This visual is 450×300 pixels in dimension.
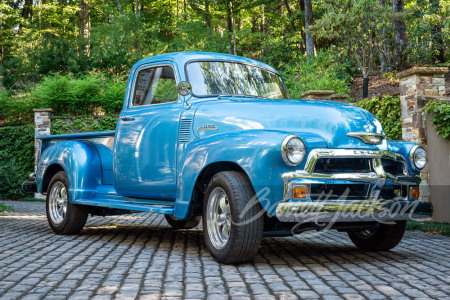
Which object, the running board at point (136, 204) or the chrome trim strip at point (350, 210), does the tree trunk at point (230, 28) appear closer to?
the running board at point (136, 204)

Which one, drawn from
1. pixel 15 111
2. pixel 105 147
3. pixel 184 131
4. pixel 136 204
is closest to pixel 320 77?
pixel 15 111

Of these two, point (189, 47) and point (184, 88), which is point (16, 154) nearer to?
point (184, 88)

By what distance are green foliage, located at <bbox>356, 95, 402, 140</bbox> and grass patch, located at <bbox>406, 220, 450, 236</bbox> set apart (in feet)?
6.72

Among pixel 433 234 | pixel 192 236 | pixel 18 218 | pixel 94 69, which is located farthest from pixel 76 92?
pixel 433 234

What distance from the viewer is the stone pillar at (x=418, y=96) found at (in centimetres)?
959

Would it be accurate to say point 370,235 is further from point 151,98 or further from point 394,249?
point 151,98

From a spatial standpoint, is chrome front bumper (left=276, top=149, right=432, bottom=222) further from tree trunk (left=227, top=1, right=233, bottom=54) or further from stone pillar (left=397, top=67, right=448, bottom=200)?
tree trunk (left=227, top=1, right=233, bottom=54)

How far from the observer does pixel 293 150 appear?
4750 millimetres

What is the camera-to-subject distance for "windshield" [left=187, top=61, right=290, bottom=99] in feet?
20.2

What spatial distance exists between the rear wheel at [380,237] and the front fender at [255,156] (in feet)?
5.13

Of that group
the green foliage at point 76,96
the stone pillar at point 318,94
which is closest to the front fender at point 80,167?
the stone pillar at point 318,94

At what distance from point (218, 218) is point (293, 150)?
1045mm

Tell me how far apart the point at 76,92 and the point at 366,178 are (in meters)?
13.6

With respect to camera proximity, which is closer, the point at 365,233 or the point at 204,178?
the point at 204,178
